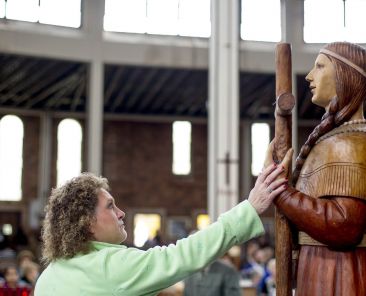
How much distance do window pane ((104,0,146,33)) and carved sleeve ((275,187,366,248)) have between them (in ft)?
50.3

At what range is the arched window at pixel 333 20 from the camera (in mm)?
17500

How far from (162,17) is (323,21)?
14.0 ft

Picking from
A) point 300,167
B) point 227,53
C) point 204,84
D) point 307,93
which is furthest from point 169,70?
point 300,167

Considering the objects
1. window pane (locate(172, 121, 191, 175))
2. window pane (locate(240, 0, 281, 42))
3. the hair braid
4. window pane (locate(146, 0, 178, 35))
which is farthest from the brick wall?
the hair braid

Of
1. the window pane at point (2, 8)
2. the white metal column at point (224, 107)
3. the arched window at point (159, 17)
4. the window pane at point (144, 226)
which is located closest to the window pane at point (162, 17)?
the arched window at point (159, 17)

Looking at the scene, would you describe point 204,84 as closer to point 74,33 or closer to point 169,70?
point 169,70

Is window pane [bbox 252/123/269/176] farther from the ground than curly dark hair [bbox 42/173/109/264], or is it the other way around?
window pane [bbox 252/123/269/176]

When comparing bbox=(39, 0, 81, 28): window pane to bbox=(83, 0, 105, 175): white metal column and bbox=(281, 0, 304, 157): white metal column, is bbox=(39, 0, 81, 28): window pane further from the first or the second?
bbox=(281, 0, 304, 157): white metal column

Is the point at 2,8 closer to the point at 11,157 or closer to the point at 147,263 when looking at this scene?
the point at 11,157

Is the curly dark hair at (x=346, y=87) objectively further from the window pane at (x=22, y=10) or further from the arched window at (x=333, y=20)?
the arched window at (x=333, y=20)

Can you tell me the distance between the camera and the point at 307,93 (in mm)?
20469

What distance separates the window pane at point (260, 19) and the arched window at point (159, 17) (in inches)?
38.1

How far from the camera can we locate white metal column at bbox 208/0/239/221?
41.0ft

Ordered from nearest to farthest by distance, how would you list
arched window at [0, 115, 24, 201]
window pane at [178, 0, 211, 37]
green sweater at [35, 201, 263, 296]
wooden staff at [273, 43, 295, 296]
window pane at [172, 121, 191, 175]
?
1. green sweater at [35, 201, 263, 296]
2. wooden staff at [273, 43, 295, 296]
3. window pane at [178, 0, 211, 37]
4. arched window at [0, 115, 24, 201]
5. window pane at [172, 121, 191, 175]
